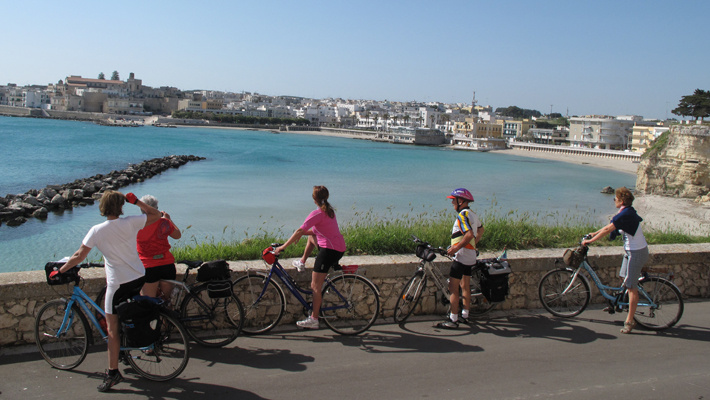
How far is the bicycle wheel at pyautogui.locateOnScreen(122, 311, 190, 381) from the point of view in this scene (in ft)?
14.8

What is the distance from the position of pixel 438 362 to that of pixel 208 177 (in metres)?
40.7

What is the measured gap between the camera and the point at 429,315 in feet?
21.2

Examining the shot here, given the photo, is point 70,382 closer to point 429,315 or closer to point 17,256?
point 429,315

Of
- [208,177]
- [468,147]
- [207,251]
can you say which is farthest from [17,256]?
[468,147]

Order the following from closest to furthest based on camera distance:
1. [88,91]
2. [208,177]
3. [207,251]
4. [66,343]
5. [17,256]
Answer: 1. [66,343]
2. [207,251]
3. [17,256]
4. [208,177]
5. [88,91]

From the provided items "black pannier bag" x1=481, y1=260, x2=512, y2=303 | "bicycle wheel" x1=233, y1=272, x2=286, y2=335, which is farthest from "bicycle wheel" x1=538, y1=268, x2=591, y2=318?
"bicycle wheel" x1=233, y1=272, x2=286, y2=335

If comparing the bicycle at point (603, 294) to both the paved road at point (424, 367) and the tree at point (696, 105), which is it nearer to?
Answer: the paved road at point (424, 367)

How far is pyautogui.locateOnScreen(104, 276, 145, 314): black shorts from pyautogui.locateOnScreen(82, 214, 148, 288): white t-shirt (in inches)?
2.1

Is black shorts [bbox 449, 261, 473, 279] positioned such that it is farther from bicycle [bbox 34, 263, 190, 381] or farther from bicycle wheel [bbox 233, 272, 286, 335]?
bicycle [bbox 34, 263, 190, 381]

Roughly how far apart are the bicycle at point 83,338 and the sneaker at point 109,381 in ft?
0.60

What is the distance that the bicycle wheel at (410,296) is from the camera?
19.9 feet

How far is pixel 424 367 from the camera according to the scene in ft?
16.1

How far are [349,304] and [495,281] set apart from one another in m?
1.74

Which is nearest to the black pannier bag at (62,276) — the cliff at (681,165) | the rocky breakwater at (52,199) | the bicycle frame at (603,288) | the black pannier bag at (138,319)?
the black pannier bag at (138,319)
